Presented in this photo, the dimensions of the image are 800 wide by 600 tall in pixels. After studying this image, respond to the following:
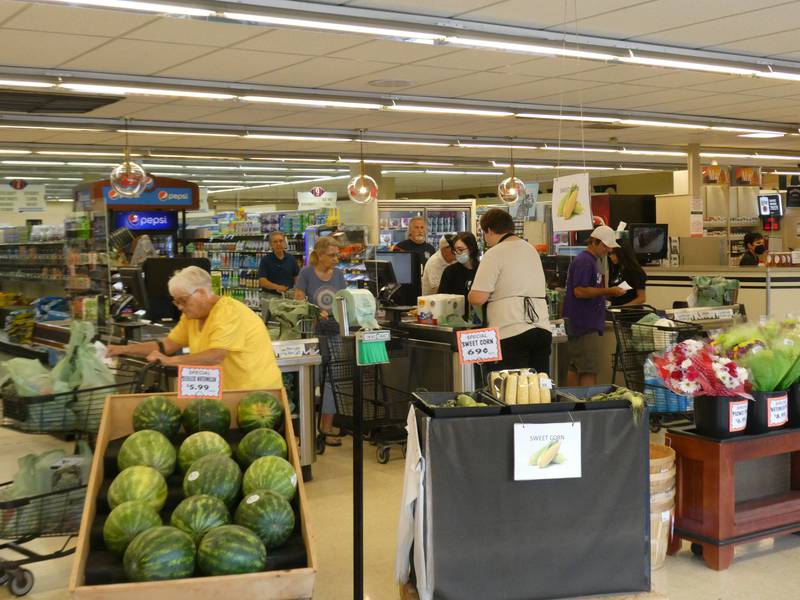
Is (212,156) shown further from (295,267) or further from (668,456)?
(668,456)

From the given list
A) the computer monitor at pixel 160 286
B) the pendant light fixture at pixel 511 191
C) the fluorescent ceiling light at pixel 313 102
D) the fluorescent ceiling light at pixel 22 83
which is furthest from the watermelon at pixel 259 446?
the pendant light fixture at pixel 511 191

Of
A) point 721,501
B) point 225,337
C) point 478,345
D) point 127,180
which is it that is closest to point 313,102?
point 127,180

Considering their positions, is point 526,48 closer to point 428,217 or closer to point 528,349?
point 528,349

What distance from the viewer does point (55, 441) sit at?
766 centimetres

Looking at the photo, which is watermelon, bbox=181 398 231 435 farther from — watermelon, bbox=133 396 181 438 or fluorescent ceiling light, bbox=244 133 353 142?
fluorescent ceiling light, bbox=244 133 353 142

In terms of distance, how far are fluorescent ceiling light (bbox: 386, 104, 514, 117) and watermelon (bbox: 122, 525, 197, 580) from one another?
26.3 ft

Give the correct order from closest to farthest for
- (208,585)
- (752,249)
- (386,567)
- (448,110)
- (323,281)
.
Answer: (208,585)
(386,567)
(323,281)
(448,110)
(752,249)

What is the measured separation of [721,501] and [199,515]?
8.62 feet

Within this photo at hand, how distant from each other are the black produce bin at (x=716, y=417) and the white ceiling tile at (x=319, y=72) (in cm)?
469

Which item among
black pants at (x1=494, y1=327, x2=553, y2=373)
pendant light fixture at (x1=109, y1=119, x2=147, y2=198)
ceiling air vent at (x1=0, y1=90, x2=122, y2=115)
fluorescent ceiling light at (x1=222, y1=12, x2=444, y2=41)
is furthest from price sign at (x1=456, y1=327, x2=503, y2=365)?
pendant light fixture at (x1=109, y1=119, x2=147, y2=198)

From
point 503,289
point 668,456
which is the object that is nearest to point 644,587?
point 668,456

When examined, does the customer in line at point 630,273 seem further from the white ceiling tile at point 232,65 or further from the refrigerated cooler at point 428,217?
the refrigerated cooler at point 428,217

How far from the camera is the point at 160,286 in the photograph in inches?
346

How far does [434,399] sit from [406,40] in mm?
3753
